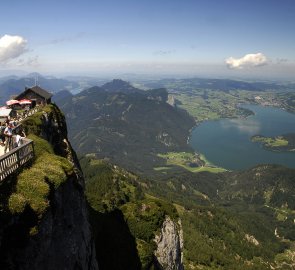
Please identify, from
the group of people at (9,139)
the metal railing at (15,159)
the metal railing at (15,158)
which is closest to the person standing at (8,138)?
the group of people at (9,139)

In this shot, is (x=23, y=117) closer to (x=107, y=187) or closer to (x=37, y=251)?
(x=37, y=251)

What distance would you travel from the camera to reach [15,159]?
91.1 ft

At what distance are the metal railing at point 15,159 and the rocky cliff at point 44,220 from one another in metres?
0.62

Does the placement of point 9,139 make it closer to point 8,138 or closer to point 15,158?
point 8,138

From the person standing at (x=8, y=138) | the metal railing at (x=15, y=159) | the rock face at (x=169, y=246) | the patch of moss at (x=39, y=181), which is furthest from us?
the rock face at (x=169, y=246)

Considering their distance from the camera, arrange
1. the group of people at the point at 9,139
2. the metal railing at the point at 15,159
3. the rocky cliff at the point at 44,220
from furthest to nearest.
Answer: the group of people at the point at 9,139 < the metal railing at the point at 15,159 < the rocky cliff at the point at 44,220

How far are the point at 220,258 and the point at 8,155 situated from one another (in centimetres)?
18668

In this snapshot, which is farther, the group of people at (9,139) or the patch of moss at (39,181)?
the group of people at (9,139)

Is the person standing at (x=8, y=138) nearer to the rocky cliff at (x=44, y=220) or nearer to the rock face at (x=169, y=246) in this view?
the rocky cliff at (x=44, y=220)

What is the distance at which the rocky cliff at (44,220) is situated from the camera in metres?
23.6

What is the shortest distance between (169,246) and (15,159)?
54.6m

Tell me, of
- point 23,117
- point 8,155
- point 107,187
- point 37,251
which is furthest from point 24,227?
point 107,187

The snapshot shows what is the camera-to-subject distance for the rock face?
238ft

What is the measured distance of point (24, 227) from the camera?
24.6 m
